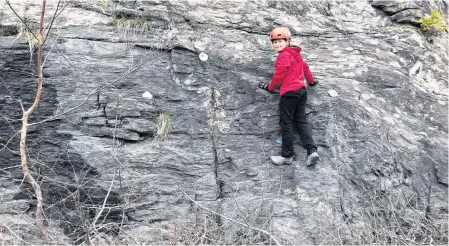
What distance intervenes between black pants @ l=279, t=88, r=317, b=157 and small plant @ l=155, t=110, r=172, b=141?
51.7 inches

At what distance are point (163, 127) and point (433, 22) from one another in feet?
13.3

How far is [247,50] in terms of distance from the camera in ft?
22.5

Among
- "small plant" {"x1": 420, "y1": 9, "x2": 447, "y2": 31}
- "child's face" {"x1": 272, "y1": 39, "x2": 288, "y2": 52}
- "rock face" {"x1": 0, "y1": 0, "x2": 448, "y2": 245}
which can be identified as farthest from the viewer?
"small plant" {"x1": 420, "y1": 9, "x2": 447, "y2": 31}

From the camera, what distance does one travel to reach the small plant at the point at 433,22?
7.30m

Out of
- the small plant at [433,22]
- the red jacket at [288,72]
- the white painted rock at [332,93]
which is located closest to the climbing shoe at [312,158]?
the red jacket at [288,72]

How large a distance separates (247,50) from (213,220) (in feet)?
7.64

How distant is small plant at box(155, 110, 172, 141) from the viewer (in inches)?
242

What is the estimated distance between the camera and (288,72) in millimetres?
6133

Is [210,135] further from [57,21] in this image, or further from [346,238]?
[57,21]

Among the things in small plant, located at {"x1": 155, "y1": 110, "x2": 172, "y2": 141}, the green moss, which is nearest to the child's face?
small plant, located at {"x1": 155, "y1": 110, "x2": 172, "y2": 141}

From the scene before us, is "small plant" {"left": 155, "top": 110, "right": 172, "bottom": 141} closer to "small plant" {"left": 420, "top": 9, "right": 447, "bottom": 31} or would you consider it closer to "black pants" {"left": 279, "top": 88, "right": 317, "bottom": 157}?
"black pants" {"left": 279, "top": 88, "right": 317, "bottom": 157}

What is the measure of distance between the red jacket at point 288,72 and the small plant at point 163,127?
129 cm

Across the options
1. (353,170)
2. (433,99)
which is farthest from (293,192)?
(433,99)

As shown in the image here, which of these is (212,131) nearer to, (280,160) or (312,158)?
(280,160)
